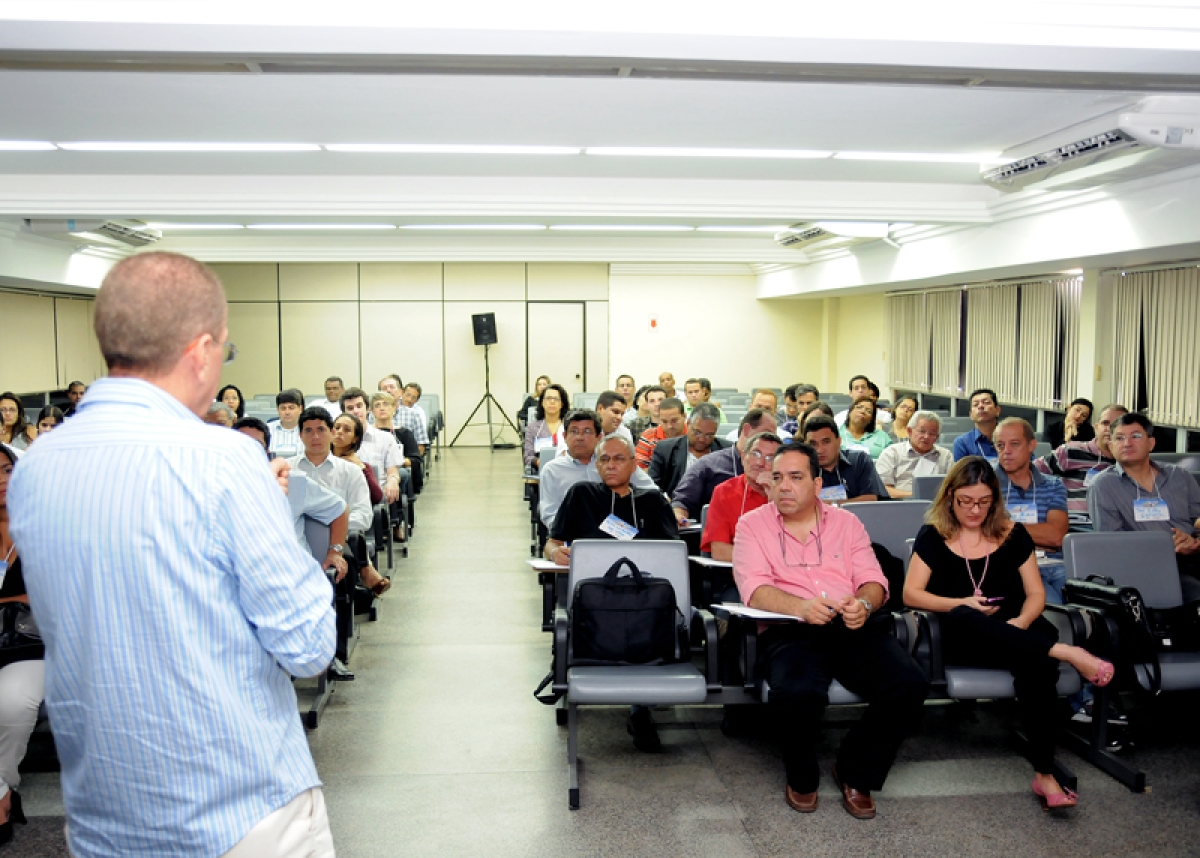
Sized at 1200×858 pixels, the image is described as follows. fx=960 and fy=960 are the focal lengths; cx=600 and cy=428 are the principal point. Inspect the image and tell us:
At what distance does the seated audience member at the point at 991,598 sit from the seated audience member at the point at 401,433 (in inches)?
208

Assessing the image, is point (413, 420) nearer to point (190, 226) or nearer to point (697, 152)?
point (190, 226)

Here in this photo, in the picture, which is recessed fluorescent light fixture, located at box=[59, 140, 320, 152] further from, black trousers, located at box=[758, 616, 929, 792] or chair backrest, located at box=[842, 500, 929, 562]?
black trousers, located at box=[758, 616, 929, 792]

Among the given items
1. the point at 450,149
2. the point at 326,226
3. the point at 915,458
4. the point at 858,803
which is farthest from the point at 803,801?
the point at 326,226

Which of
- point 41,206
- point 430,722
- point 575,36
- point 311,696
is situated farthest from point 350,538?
point 41,206

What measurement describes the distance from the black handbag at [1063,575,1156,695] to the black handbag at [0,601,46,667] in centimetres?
399

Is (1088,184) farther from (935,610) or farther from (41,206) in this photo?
(41,206)

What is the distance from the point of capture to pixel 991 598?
12.6 ft

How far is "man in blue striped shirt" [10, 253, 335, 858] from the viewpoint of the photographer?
129 centimetres

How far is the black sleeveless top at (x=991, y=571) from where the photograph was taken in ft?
12.6

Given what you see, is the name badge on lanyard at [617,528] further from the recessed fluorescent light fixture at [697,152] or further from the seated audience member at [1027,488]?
the recessed fluorescent light fixture at [697,152]

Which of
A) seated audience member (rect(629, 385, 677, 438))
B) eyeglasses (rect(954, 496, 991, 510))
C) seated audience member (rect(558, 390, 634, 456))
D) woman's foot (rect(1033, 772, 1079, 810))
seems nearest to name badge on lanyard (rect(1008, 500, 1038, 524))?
eyeglasses (rect(954, 496, 991, 510))

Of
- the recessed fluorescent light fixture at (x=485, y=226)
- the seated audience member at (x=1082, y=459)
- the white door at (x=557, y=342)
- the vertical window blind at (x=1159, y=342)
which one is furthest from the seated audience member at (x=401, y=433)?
the vertical window blind at (x=1159, y=342)

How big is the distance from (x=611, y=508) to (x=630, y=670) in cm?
117

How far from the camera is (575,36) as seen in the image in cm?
328
